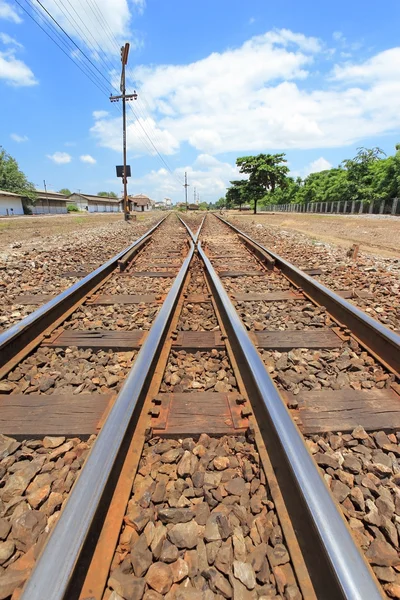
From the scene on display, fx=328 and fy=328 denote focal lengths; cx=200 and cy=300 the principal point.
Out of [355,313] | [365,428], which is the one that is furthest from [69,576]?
[355,313]

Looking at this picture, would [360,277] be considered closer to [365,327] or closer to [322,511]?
[365,327]

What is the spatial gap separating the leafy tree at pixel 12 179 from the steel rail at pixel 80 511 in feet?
197

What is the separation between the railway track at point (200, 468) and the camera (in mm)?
1047

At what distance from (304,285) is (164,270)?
240cm

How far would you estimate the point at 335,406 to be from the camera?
76.6 inches

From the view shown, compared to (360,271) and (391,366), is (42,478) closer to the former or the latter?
(391,366)

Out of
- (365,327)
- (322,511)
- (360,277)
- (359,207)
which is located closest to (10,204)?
(359,207)

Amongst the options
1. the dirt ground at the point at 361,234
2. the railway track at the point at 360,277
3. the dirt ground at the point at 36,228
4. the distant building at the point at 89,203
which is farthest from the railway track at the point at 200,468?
the distant building at the point at 89,203

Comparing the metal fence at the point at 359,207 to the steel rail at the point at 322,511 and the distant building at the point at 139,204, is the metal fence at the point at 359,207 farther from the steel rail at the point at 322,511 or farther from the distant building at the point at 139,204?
the distant building at the point at 139,204

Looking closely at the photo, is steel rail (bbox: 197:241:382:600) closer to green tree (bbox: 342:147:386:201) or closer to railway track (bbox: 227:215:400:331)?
railway track (bbox: 227:215:400:331)

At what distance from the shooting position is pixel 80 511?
3.66 feet

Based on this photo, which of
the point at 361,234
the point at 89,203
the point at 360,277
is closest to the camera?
the point at 360,277

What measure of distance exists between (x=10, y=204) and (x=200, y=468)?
177ft

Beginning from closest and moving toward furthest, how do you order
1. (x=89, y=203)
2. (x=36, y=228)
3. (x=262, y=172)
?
1. (x=36, y=228)
2. (x=262, y=172)
3. (x=89, y=203)
